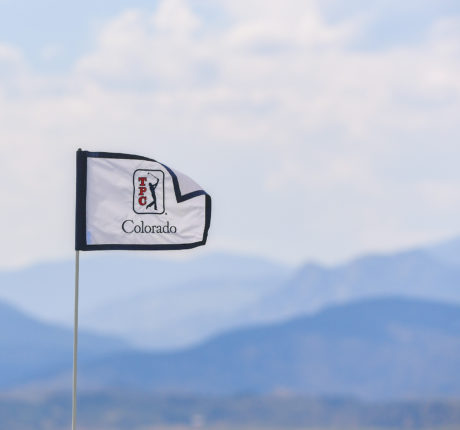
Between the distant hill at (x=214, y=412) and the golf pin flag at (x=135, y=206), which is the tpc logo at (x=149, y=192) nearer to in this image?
the golf pin flag at (x=135, y=206)

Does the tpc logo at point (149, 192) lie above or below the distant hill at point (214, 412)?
above

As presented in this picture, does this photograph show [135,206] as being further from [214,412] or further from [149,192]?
[214,412]

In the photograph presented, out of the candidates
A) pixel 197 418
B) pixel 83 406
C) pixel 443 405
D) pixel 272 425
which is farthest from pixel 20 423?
pixel 443 405

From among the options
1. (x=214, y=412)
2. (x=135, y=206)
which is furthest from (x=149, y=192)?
(x=214, y=412)

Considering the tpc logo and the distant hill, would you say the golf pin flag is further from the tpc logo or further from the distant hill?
the distant hill

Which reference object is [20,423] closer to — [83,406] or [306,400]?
[83,406]

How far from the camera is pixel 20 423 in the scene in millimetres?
183750

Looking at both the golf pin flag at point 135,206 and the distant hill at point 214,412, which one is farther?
the distant hill at point 214,412

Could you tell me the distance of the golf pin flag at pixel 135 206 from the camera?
21.8m

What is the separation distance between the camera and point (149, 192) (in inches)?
879

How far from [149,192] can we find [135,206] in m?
0.42

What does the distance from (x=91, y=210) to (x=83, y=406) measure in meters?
173

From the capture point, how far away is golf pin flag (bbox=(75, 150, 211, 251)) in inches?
860

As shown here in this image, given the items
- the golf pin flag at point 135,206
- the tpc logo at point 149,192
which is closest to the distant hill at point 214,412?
the golf pin flag at point 135,206
